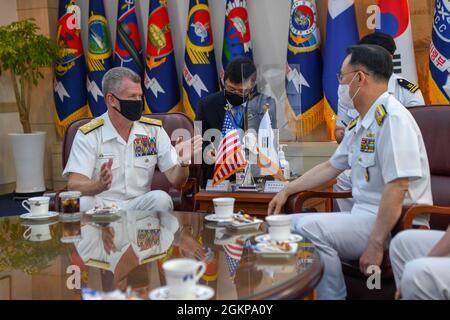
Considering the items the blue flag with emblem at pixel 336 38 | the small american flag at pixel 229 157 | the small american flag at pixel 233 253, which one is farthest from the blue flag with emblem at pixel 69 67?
the small american flag at pixel 233 253

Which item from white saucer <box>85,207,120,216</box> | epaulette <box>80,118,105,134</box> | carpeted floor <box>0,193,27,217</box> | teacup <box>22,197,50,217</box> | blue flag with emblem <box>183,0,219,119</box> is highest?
blue flag with emblem <box>183,0,219,119</box>

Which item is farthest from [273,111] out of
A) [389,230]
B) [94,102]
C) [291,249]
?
[94,102]

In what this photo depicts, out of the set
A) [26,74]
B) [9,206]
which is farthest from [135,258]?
[26,74]

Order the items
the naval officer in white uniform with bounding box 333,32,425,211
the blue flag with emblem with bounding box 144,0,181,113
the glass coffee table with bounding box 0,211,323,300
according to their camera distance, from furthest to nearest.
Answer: the blue flag with emblem with bounding box 144,0,181,113
the naval officer in white uniform with bounding box 333,32,425,211
the glass coffee table with bounding box 0,211,323,300

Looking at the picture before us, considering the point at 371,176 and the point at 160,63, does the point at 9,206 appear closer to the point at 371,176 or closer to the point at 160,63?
the point at 160,63

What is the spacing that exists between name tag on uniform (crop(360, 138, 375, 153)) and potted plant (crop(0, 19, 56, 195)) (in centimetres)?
439

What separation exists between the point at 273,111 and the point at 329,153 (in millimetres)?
1940

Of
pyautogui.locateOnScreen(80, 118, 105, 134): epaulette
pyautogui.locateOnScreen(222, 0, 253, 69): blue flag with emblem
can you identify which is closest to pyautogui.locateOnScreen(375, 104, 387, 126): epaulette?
pyautogui.locateOnScreen(80, 118, 105, 134): epaulette

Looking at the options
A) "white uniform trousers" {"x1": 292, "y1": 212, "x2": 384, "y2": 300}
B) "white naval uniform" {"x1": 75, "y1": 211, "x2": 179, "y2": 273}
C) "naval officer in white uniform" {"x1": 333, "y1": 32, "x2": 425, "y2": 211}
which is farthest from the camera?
"naval officer in white uniform" {"x1": 333, "y1": 32, "x2": 425, "y2": 211}

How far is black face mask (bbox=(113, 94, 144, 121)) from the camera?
3479 mm

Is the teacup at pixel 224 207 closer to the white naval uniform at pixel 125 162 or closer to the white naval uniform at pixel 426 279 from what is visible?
the white naval uniform at pixel 426 279

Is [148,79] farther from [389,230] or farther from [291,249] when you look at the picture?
[291,249]

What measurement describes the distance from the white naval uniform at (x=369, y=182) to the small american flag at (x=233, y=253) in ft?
1.39

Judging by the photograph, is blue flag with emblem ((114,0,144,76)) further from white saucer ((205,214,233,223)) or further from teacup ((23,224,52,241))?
white saucer ((205,214,233,223))
